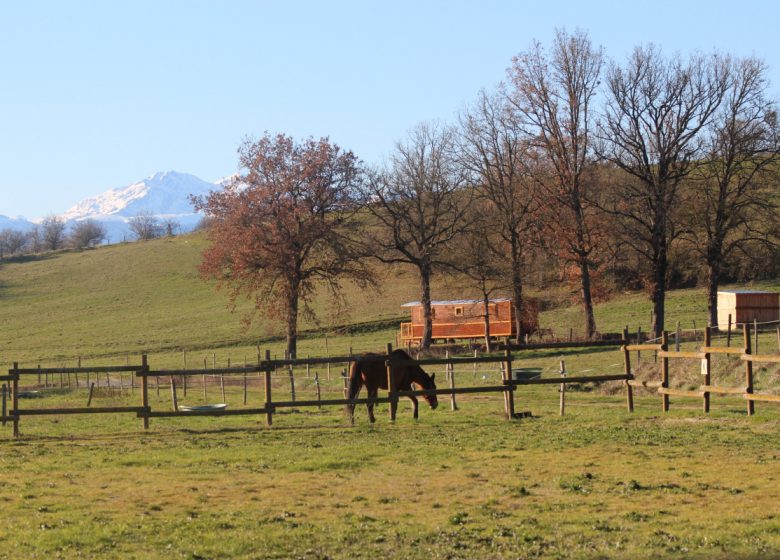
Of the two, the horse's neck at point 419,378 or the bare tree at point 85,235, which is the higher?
the bare tree at point 85,235

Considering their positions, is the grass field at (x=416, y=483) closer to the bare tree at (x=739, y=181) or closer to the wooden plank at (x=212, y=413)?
the wooden plank at (x=212, y=413)

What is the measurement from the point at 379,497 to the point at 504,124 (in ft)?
131

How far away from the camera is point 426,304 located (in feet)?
167

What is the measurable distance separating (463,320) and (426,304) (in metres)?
3.58

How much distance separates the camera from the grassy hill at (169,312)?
184ft

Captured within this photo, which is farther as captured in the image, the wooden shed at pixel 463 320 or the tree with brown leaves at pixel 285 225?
the wooden shed at pixel 463 320

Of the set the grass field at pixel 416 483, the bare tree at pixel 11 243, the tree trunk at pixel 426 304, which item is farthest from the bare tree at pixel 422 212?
the bare tree at pixel 11 243

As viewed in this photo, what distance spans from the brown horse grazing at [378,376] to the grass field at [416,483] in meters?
0.74

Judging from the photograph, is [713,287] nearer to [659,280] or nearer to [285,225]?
[659,280]

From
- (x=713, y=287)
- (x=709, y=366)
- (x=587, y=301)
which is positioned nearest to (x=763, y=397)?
(x=709, y=366)

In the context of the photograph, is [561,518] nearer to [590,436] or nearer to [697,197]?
[590,436]

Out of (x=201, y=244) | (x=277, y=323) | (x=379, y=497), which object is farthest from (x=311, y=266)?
(x=201, y=244)

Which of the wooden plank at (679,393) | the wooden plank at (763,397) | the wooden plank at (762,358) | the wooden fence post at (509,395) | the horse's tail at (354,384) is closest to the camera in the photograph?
the wooden plank at (763,397)

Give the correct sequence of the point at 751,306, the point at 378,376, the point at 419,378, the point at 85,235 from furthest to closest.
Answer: the point at 85,235 < the point at 751,306 < the point at 419,378 < the point at 378,376
